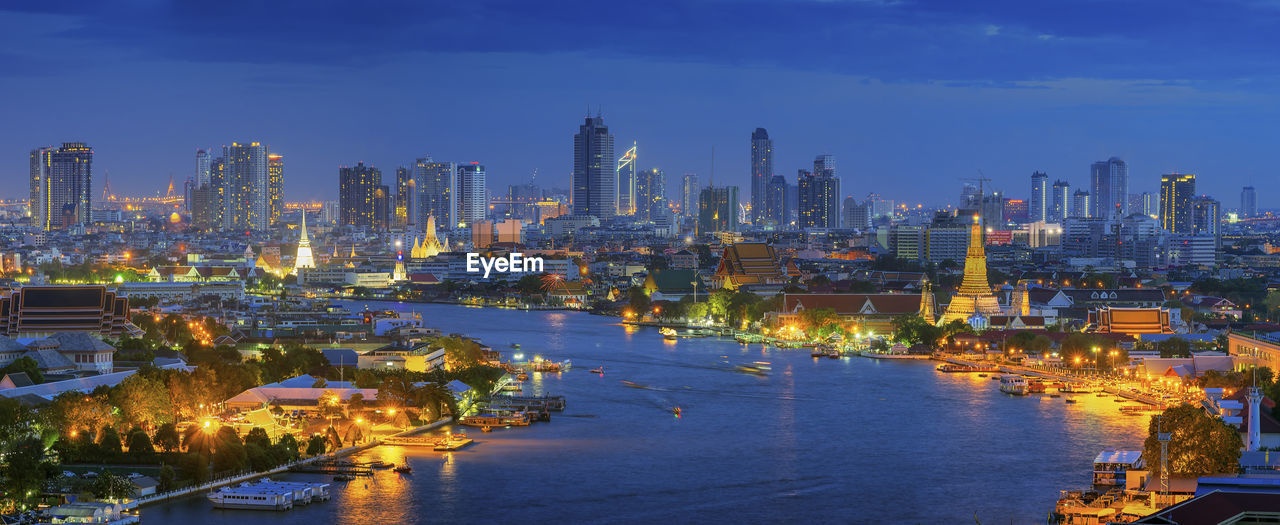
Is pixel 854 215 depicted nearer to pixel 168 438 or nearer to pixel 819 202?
pixel 819 202

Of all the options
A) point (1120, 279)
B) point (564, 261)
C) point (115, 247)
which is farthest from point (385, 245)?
point (1120, 279)

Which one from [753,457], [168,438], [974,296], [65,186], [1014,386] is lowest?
[753,457]

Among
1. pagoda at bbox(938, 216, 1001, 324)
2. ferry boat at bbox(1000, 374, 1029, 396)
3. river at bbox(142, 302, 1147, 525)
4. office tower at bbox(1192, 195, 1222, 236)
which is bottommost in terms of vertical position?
river at bbox(142, 302, 1147, 525)

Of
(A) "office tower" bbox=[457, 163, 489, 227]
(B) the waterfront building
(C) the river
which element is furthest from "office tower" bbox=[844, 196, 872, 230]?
(C) the river

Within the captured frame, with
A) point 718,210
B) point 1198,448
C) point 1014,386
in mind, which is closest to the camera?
point 1198,448

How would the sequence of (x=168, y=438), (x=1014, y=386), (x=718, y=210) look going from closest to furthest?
(x=168, y=438) < (x=1014, y=386) < (x=718, y=210)

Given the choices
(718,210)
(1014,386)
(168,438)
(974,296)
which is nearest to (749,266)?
(974,296)

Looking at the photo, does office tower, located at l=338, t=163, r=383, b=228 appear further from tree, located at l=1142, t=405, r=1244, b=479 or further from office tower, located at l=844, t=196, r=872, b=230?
tree, located at l=1142, t=405, r=1244, b=479

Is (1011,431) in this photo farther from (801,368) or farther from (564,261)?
(564,261)
